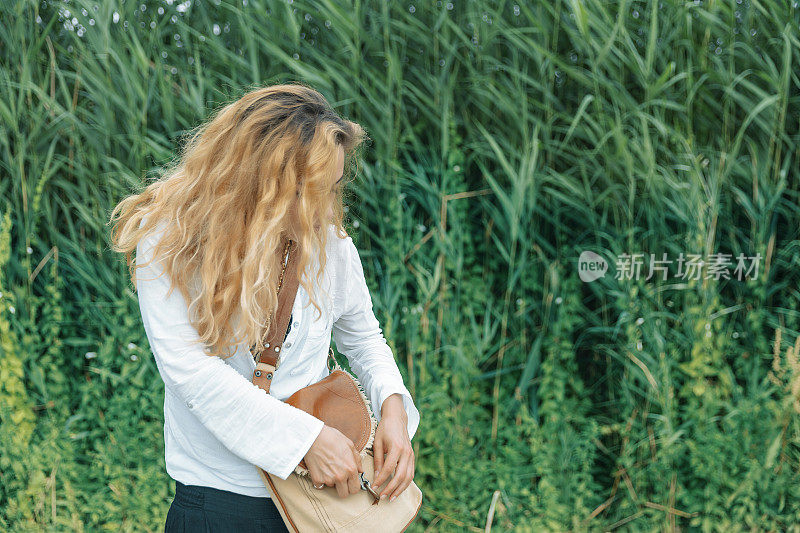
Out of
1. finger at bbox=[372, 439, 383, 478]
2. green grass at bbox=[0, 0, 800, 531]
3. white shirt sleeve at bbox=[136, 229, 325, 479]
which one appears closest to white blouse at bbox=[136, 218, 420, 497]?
white shirt sleeve at bbox=[136, 229, 325, 479]

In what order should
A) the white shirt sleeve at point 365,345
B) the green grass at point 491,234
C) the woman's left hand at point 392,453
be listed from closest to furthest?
the woman's left hand at point 392,453
the white shirt sleeve at point 365,345
the green grass at point 491,234

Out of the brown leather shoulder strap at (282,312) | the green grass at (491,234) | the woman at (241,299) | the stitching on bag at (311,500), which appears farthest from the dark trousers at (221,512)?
the green grass at (491,234)

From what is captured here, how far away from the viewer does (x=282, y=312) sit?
3.94ft

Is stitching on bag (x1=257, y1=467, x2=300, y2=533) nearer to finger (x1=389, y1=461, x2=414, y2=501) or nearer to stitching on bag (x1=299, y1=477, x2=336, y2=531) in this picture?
stitching on bag (x1=299, y1=477, x2=336, y2=531)

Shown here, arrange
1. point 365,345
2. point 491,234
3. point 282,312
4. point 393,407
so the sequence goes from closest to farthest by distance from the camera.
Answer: point 282,312 < point 393,407 < point 365,345 < point 491,234

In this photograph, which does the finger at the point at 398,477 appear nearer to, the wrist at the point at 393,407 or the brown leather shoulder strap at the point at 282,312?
the wrist at the point at 393,407

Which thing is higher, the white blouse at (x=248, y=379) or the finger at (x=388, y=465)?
the white blouse at (x=248, y=379)

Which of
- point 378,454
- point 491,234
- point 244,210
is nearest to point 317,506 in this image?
point 378,454

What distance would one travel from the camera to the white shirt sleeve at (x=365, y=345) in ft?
4.42

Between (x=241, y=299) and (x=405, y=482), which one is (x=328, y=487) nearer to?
(x=405, y=482)

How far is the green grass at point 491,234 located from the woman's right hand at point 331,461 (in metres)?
1.32

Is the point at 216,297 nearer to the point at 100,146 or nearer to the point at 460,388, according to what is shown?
the point at 460,388

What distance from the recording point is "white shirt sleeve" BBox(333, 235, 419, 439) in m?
1.35

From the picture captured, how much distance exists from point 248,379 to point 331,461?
212 millimetres
